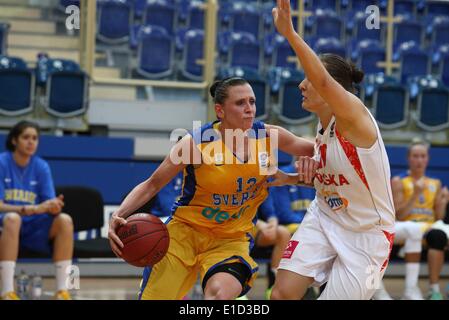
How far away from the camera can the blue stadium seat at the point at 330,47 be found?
37.6 ft

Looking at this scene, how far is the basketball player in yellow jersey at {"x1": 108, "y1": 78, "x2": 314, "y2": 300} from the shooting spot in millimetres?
4395

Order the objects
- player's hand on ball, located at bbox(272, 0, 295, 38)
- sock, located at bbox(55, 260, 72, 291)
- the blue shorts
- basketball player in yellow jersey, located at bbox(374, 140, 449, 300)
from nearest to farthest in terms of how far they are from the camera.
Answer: player's hand on ball, located at bbox(272, 0, 295, 38) → sock, located at bbox(55, 260, 72, 291) → the blue shorts → basketball player in yellow jersey, located at bbox(374, 140, 449, 300)

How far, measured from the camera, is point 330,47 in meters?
11.5

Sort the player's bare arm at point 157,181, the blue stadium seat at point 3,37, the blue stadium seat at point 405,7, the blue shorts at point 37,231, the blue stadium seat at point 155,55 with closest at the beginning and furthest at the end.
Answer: the player's bare arm at point 157,181
the blue shorts at point 37,231
the blue stadium seat at point 3,37
the blue stadium seat at point 155,55
the blue stadium seat at point 405,7

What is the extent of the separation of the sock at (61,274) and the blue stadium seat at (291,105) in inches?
141

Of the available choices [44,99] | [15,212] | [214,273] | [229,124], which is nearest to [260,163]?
[229,124]

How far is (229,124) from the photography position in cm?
448

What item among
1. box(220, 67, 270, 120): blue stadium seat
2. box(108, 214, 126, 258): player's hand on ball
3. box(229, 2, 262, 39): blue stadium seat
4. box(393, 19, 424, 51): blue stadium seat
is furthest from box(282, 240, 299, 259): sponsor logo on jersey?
box(393, 19, 424, 51): blue stadium seat

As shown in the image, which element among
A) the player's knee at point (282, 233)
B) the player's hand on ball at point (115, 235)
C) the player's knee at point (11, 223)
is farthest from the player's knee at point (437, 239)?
the player's hand on ball at point (115, 235)

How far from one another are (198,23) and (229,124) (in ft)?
→ 25.5

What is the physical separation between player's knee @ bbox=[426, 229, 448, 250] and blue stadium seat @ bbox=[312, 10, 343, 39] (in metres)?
5.58

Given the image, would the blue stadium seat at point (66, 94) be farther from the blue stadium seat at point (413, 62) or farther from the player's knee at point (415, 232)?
the blue stadium seat at point (413, 62)

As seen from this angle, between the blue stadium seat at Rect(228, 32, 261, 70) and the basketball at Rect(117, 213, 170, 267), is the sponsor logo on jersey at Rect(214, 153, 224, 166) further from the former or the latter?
the blue stadium seat at Rect(228, 32, 261, 70)
